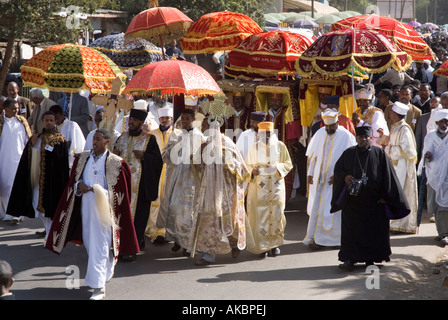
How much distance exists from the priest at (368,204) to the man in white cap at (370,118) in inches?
103

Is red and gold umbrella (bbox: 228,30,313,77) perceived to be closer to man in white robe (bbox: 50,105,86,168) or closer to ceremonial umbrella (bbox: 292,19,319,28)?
man in white robe (bbox: 50,105,86,168)

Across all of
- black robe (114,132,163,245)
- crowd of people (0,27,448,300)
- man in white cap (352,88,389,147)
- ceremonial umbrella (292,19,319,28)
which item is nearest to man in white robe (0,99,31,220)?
crowd of people (0,27,448,300)

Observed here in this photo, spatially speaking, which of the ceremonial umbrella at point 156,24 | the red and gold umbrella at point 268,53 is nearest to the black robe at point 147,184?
the red and gold umbrella at point 268,53

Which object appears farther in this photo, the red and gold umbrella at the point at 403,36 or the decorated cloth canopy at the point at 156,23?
the decorated cloth canopy at the point at 156,23

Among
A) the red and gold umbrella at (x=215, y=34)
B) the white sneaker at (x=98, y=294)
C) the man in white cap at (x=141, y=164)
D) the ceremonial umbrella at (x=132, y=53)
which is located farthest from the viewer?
the ceremonial umbrella at (x=132, y=53)

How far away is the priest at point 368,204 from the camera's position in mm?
8531

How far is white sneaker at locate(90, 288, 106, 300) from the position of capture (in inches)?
292

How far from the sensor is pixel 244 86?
41.2ft

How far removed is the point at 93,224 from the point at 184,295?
1.21 metres

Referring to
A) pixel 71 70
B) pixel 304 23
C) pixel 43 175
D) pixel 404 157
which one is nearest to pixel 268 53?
pixel 404 157

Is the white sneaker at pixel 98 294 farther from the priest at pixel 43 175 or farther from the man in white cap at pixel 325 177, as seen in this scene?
the man in white cap at pixel 325 177

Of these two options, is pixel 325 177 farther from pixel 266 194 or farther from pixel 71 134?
pixel 71 134

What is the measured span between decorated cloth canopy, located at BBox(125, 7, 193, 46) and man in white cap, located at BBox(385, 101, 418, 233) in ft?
14.3

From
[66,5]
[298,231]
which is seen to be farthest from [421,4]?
[298,231]
